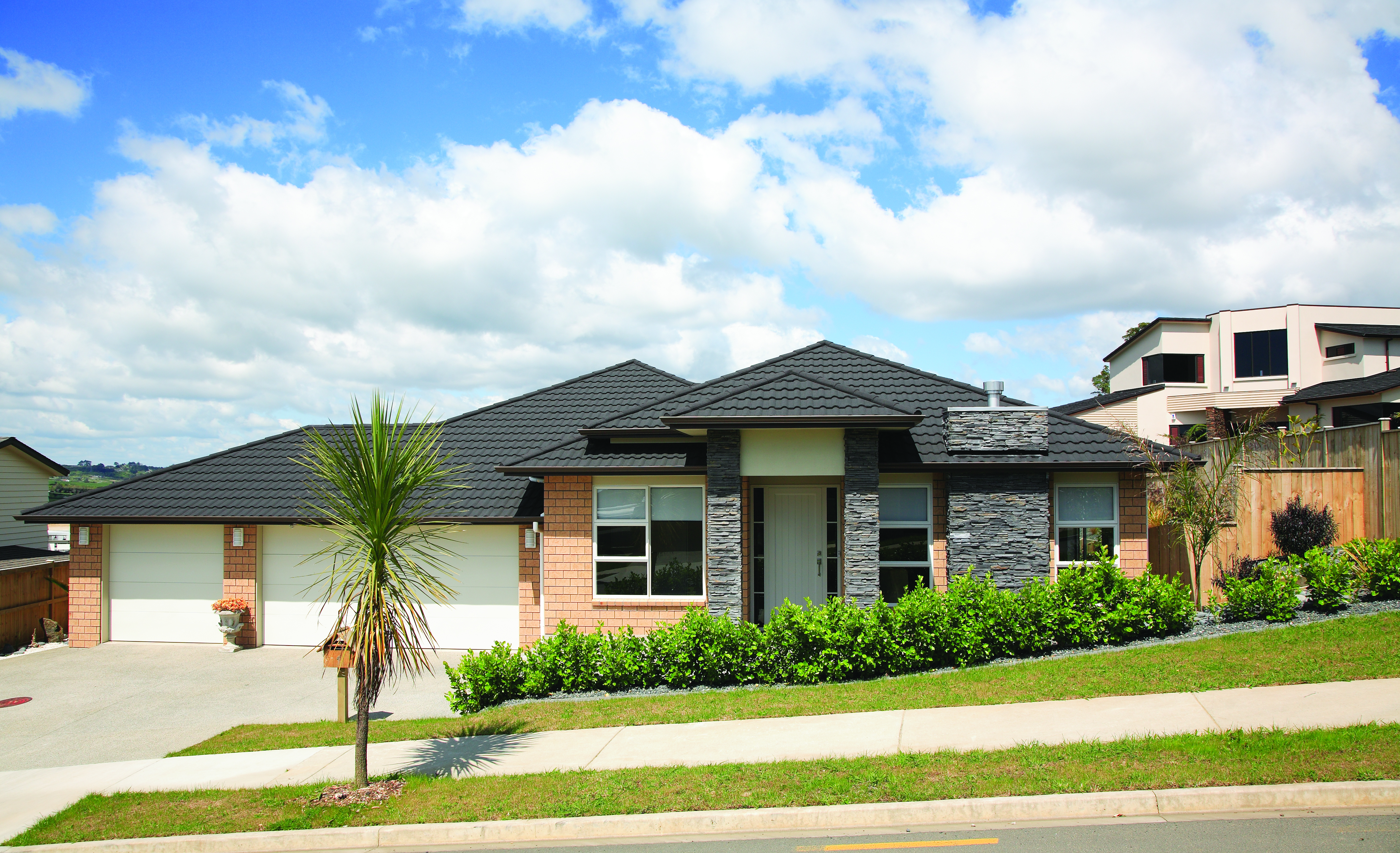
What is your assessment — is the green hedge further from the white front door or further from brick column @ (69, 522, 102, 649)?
brick column @ (69, 522, 102, 649)

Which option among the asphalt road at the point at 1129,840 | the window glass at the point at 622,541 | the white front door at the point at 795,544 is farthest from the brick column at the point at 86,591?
the asphalt road at the point at 1129,840

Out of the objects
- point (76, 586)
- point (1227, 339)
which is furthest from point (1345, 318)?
point (76, 586)

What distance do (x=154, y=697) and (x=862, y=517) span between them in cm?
1162

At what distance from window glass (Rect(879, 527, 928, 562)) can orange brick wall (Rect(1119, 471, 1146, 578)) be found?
307 centimetres

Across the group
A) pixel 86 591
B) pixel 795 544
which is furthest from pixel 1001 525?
pixel 86 591

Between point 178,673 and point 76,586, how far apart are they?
14.6 ft

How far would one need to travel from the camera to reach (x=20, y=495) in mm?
21672

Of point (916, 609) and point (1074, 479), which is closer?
point (916, 609)

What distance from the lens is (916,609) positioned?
10.6 metres

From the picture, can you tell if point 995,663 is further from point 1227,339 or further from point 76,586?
point 1227,339

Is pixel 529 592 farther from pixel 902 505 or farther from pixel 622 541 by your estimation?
pixel 902 505

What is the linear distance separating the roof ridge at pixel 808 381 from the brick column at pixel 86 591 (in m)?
12.9

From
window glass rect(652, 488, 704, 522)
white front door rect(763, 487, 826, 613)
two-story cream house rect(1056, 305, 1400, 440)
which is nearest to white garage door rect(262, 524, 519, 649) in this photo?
window glass rect(652, 488, 704, 522)

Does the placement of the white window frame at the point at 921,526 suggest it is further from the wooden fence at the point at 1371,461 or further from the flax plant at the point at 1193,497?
the wooden fence at the point at 1371,461
